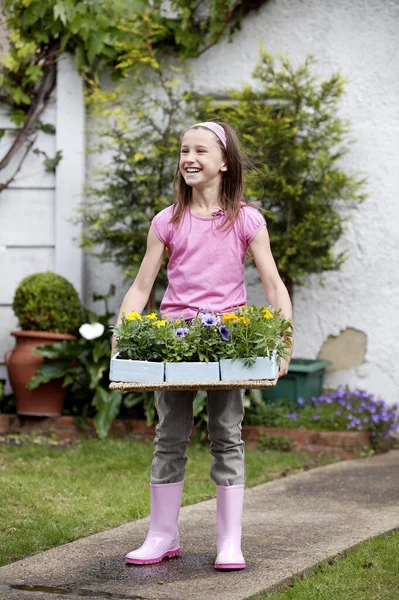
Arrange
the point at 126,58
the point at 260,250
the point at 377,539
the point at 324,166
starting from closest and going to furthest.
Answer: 1. the point at 260,250
2. the point at 377,539
3. the point at 324,166
4. the point at 126,58

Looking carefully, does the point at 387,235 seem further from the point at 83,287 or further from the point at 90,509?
the point at 90,509

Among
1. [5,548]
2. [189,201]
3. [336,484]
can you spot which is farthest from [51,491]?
[189,201]

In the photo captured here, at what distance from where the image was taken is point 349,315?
6391 mm

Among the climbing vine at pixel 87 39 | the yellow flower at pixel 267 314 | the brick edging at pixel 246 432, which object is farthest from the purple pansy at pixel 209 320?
the climbing vine at pixel 87 39

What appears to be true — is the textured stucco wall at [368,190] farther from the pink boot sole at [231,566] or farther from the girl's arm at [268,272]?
the pink boot sole at [231,566]

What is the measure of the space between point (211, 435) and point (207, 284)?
1.67 ft

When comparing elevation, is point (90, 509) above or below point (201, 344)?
below

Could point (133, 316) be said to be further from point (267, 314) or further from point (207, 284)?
point (267, 314)

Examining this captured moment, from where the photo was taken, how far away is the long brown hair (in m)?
3.35

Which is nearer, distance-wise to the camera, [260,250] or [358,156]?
[260,250]

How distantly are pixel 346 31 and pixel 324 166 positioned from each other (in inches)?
38.4

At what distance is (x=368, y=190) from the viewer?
6.35 metres

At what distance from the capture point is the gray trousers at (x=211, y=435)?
10.7 feet

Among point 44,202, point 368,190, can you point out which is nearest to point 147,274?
point 368,190
